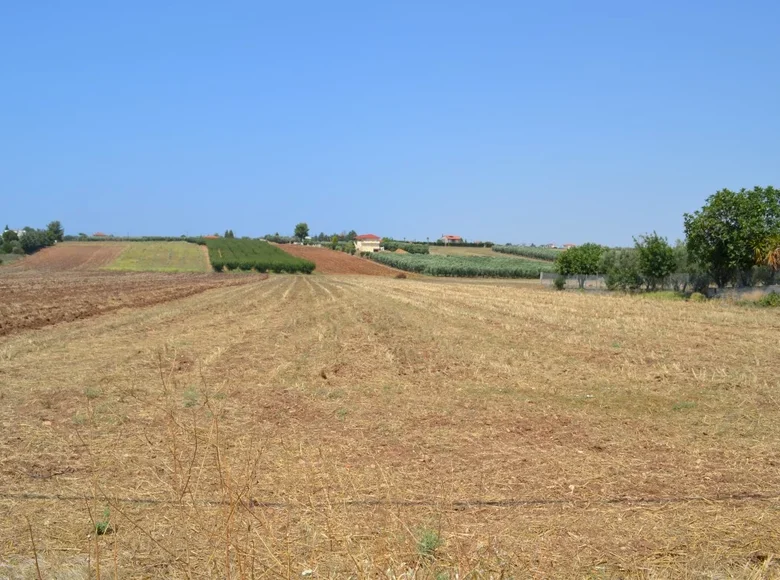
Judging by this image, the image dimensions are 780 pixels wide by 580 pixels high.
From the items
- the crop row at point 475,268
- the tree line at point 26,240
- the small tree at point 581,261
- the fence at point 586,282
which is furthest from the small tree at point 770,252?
the tree line at point 26,240

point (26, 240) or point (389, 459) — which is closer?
point (389, 459)

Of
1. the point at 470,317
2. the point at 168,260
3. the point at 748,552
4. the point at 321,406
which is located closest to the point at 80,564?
the point at 748,552

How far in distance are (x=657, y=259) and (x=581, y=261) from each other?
1721 cm

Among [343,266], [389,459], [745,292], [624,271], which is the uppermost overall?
[624,271]

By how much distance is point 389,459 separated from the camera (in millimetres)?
7695

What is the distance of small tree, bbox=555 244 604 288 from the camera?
219ft

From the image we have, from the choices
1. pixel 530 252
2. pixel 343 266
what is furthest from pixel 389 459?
pixel 530 252

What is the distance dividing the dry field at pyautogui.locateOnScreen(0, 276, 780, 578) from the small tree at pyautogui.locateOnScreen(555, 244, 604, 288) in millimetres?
50320

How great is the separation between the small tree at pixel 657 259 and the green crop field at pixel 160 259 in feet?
176

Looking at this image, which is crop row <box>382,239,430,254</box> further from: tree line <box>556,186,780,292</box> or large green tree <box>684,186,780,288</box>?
large green tree <box>684,186,780,288</box>

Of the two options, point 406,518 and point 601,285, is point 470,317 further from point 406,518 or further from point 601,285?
point 601,285

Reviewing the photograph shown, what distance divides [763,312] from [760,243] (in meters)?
9.44

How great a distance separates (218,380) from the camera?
12.3 m

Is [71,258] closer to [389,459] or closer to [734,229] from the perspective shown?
[734,229]
